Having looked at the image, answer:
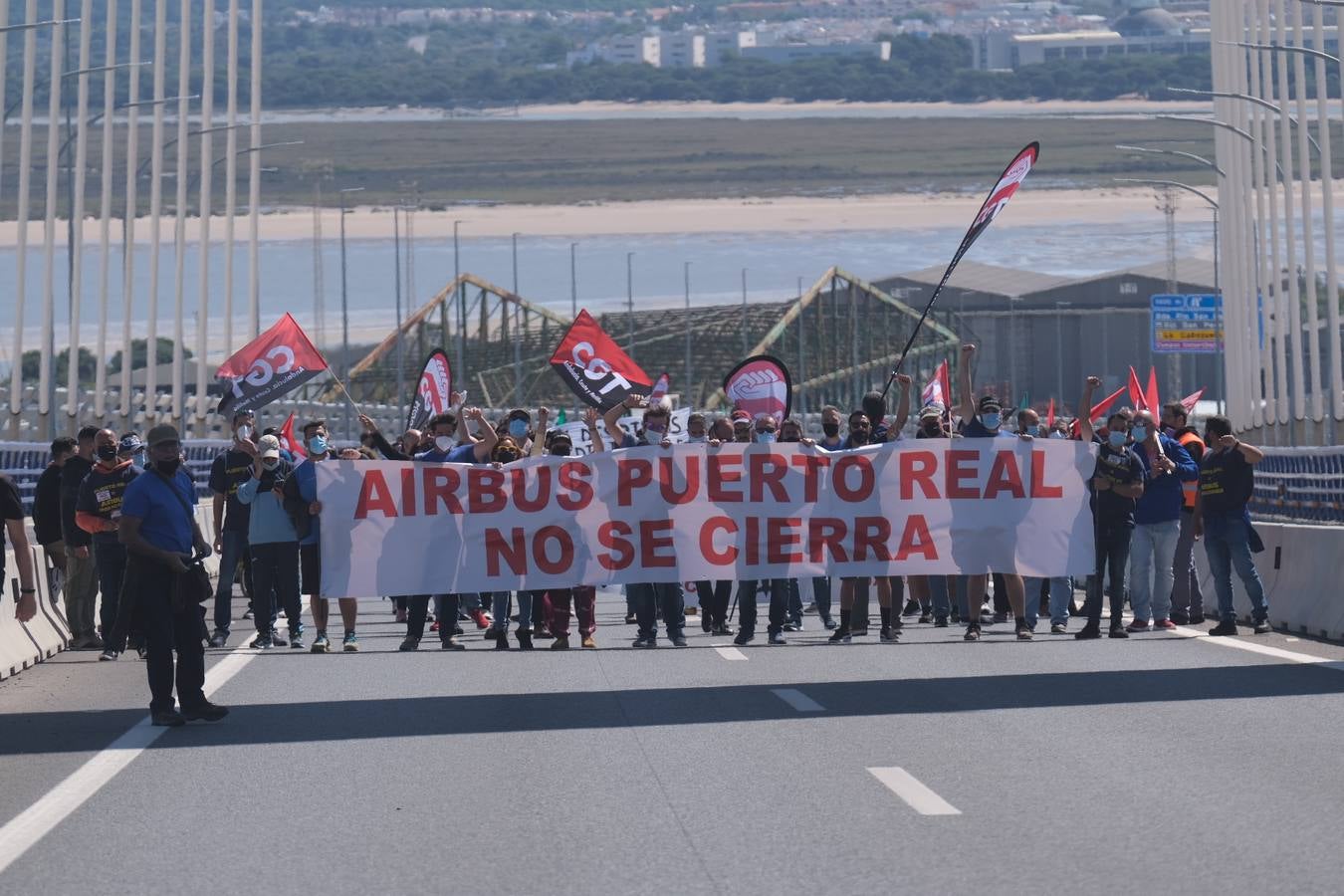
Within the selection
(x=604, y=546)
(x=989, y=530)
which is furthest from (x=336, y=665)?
(x=989, y=530)

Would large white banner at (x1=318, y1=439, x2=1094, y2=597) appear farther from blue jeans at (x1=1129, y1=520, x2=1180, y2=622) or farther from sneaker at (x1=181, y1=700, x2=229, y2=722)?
sneaker at (x1=181, y1=700, x2=229, y2=722)

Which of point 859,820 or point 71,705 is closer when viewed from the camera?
point 859,820

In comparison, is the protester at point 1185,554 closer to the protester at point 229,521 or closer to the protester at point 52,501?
the protester at point 229,521

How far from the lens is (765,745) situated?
13.2 metres

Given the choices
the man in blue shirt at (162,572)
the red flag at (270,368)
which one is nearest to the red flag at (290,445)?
the red flag at (270,368)

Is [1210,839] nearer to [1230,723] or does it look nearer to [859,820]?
[859,820]

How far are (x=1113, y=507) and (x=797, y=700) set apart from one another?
17.6 ft

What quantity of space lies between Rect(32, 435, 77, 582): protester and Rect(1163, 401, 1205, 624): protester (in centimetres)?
850

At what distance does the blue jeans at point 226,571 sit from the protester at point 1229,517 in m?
7.29

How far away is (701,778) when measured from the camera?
12008 mm

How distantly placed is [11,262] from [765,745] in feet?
566

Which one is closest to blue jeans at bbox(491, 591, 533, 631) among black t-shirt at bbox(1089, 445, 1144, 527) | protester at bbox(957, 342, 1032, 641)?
protester at bbox(957, 342, 1032, 641)

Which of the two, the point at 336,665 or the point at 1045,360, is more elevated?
the point at 1045,360

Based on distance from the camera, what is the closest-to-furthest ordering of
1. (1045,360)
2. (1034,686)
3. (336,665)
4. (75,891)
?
(75,891)
(1034,686)
(336,665)
(1045,360)
